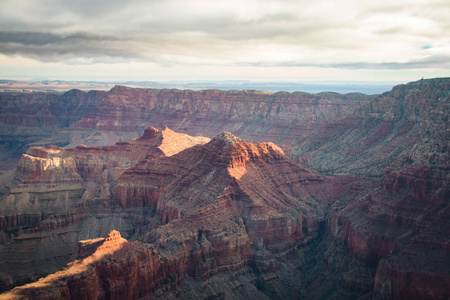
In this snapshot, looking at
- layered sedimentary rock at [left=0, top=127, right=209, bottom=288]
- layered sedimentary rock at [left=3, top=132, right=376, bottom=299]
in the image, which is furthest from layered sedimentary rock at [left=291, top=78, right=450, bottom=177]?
layered sedimentary rock at [left=0, top=127, right=209, bottom=288]

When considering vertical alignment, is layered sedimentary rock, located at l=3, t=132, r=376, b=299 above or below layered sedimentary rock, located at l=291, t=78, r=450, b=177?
below

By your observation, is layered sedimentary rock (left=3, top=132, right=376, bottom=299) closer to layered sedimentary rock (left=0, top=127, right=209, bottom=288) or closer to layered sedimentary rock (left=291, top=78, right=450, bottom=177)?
layered sedimentary rock (left=0, top=127, right=209, bottom=288)

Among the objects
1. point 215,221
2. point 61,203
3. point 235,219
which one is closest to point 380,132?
point 235,219

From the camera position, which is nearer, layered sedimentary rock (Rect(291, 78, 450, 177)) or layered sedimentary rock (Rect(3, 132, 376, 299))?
layered sedimentary rock (Rect(3, 132, 376, 299))

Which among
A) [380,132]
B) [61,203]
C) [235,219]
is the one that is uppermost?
[380,132]

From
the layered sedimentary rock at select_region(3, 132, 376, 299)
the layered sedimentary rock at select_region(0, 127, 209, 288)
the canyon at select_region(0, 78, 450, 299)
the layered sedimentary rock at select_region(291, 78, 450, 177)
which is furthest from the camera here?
the layered sedimentary rock at select_region(291, 78, 450, 177)

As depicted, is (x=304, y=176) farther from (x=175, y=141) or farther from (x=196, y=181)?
(x=175, y=141)

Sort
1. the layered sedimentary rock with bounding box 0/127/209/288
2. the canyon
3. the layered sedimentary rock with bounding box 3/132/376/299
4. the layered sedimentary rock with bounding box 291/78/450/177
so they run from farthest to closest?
the layered sedimentary rock with bounding box 291/78/450/177
the layered sedimentary rock with bounding box 0/127/209/288
the canyon
the layered sedimentary rock with bounding box 3/132/376/299

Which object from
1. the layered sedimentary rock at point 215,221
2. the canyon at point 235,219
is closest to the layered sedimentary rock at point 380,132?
the canyon at point 235,219

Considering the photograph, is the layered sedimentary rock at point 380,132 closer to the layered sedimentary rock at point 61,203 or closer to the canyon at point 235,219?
the canyon at point 235,219

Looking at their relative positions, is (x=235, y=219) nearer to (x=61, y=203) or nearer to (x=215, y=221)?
(x=215, y=221)
